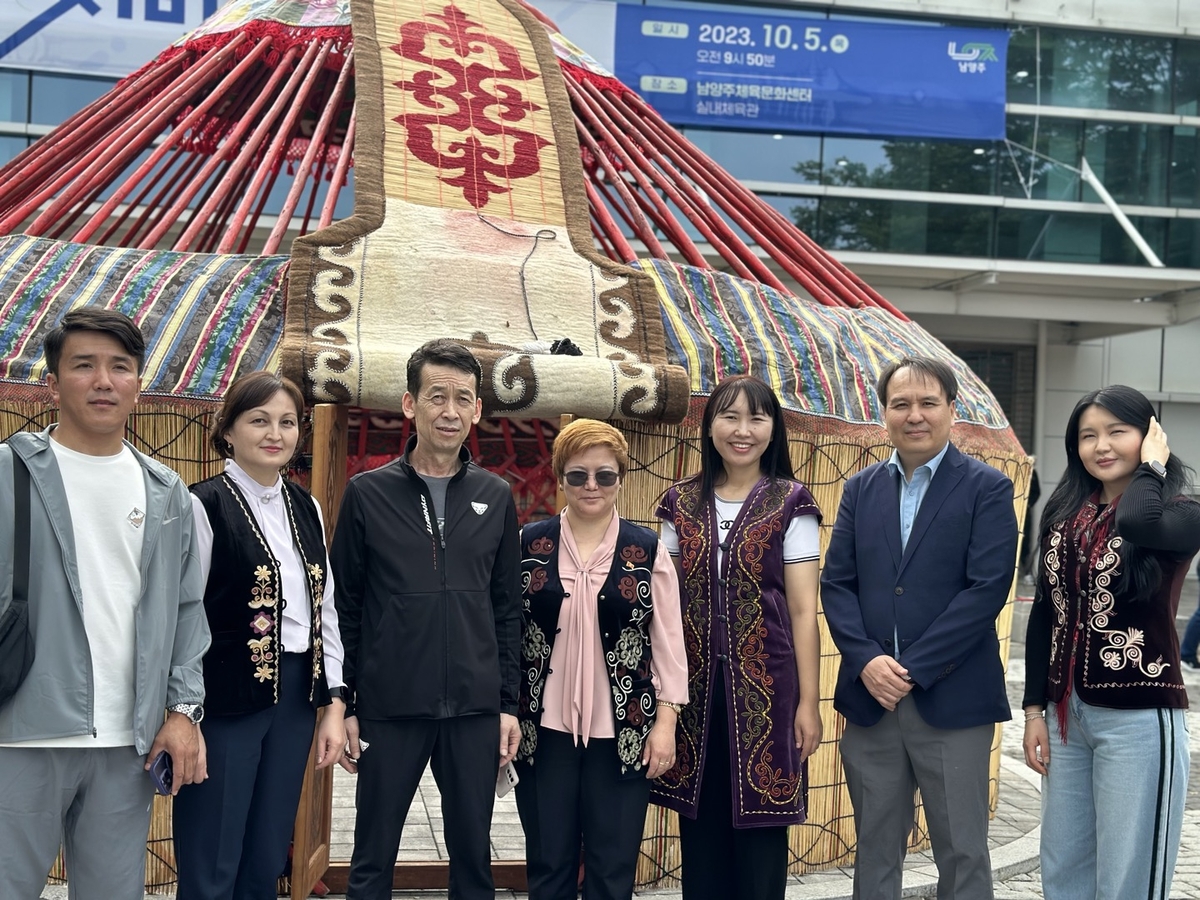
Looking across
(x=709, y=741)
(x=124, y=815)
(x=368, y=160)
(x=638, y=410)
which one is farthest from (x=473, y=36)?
(x=124, y=815)

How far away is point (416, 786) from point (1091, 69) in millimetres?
12309

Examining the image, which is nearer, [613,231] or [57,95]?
[613,231]

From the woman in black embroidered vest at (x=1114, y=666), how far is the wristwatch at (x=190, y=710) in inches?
71.4

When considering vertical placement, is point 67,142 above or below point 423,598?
above

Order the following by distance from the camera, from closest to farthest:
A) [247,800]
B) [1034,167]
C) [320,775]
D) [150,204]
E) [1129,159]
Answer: [247,800] < [320,775] < [150,204] < [1034,167] < [1129,159]

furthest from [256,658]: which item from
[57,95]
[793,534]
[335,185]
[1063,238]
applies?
[1063,238]

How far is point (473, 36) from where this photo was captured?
517 centimetres

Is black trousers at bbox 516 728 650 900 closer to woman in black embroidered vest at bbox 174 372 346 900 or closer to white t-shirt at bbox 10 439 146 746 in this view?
woman in black embroidered vest at bbox 174 372 346 900

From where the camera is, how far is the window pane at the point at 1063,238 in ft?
39.9

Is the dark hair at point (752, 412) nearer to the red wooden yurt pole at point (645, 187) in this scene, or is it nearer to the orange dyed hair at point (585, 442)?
the orange dyed hair at point (585, 442)

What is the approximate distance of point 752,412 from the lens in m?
2.91

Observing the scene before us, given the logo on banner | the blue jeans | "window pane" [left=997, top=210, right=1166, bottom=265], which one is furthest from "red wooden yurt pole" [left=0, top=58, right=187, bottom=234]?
"window pane" [left=997, top=210, right=1166, bottom=265]

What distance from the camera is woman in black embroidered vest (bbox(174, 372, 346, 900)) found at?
8.48 feet

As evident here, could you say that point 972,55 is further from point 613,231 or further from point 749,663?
point 749,663
